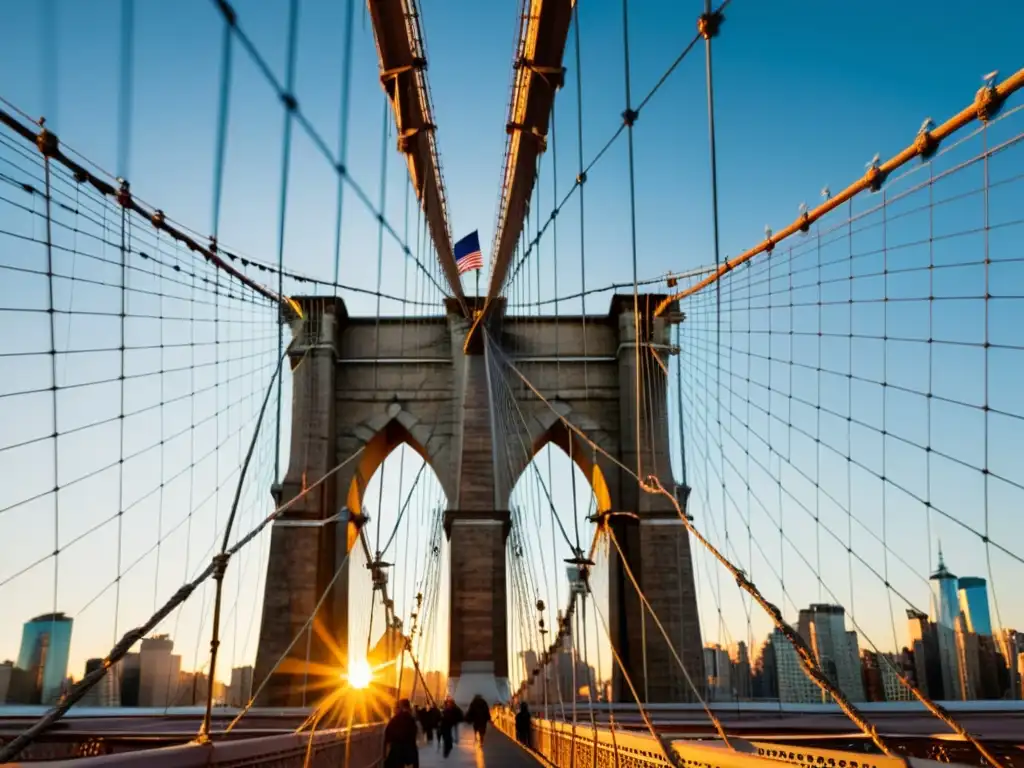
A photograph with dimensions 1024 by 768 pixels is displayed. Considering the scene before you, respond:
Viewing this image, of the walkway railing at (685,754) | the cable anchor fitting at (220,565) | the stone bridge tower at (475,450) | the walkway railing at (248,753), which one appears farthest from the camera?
the stone bridge tower at (475,450)

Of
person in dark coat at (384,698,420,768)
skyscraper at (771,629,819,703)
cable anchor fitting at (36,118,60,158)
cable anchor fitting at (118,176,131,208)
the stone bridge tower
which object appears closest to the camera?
cable anchor fitting at (36,118,60,158)

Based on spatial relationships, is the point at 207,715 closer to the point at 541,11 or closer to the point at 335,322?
the point at 541,11

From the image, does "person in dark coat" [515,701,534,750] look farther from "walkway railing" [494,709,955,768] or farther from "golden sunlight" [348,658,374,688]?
"golden sunlight" [348,658,374,688]

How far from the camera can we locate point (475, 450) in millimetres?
21656

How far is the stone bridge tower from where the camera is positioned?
21109 mm

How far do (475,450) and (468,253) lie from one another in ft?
14.2

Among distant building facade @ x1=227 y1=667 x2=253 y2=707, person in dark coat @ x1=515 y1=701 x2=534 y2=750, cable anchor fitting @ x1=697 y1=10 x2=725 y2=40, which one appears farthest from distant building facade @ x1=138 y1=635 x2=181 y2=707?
cable anchor fitting @ x1=697 y1=10 x2=725 y2=40

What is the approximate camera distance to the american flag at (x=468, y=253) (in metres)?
19.7

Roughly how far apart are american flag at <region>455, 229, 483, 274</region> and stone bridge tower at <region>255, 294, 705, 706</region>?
2.21m

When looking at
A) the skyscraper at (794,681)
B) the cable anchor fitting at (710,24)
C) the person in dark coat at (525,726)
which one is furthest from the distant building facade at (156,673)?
the skyscraper at (794,681)

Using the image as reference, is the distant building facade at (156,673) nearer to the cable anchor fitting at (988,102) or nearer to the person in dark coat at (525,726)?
the person in dark coat at (525,726)

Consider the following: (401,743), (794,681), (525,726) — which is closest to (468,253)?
(525,726)

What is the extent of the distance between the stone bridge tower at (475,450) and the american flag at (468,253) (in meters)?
2.21

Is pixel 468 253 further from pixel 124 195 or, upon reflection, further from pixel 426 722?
pixel 124 195
